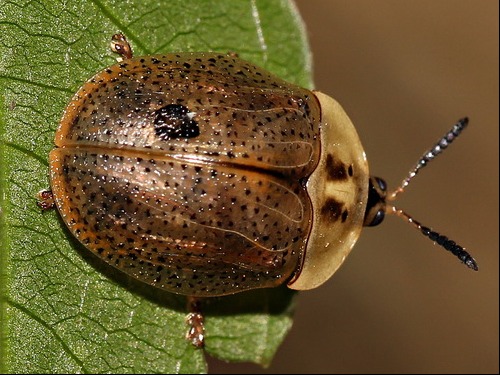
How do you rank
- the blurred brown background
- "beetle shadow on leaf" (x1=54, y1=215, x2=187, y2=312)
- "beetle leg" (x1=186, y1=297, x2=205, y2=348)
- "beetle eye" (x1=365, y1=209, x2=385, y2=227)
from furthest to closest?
the blurred brown background
"beetle eye" (x1=365, y1=209, x2=385, y2=227)
"beetle leg" (x1=186, y1=297, x2=205, y2=348)
"beetle shadow on leaf" (x1=54, y1=215, x2=187, y2=312)

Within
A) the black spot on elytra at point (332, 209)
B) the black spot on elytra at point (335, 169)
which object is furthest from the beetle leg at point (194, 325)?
the black spot on elytra at point (335, 169)

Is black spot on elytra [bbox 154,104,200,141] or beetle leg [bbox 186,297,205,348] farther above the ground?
black spot on elytra [bbox 154,104,200,141]

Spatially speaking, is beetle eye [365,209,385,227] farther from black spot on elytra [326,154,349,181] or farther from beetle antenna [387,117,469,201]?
black spot on elytra [326,154,349,181]

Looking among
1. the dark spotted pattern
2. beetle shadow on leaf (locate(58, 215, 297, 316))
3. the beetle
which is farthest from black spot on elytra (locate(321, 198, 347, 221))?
beetle shadow on leaf (locate(58, 215, 297, 316))

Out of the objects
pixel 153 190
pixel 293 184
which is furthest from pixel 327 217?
pixel 153 190

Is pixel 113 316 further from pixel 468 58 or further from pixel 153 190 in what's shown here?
pixel 468 58

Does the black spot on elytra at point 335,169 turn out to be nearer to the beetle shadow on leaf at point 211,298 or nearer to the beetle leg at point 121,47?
the beetle shadow on leaf at point 211,298
